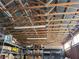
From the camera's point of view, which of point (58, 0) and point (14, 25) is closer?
point (58, 0)

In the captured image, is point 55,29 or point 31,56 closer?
point 55,29

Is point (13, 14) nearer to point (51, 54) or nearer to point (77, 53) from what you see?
point (77, 53)

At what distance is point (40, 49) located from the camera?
520 inches

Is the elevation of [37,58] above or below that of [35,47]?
below

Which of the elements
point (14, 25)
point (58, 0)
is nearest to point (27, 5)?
point (58, 0)

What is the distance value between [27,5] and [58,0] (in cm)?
107

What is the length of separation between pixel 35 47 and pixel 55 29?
526cm

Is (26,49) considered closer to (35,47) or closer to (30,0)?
(35,47)

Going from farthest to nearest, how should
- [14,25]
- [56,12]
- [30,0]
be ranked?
[14,25] → [56,12] → [30,0]

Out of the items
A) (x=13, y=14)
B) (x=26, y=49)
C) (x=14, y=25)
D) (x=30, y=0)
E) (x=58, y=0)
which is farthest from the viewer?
(x=26, y=49)

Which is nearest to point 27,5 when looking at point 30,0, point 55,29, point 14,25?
point 30,0

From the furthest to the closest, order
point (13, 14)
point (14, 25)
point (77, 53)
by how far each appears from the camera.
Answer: point (77, 53)
point (14, 25)
point (13, 14)

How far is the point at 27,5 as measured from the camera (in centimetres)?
520

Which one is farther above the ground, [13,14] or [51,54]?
[13,14]
